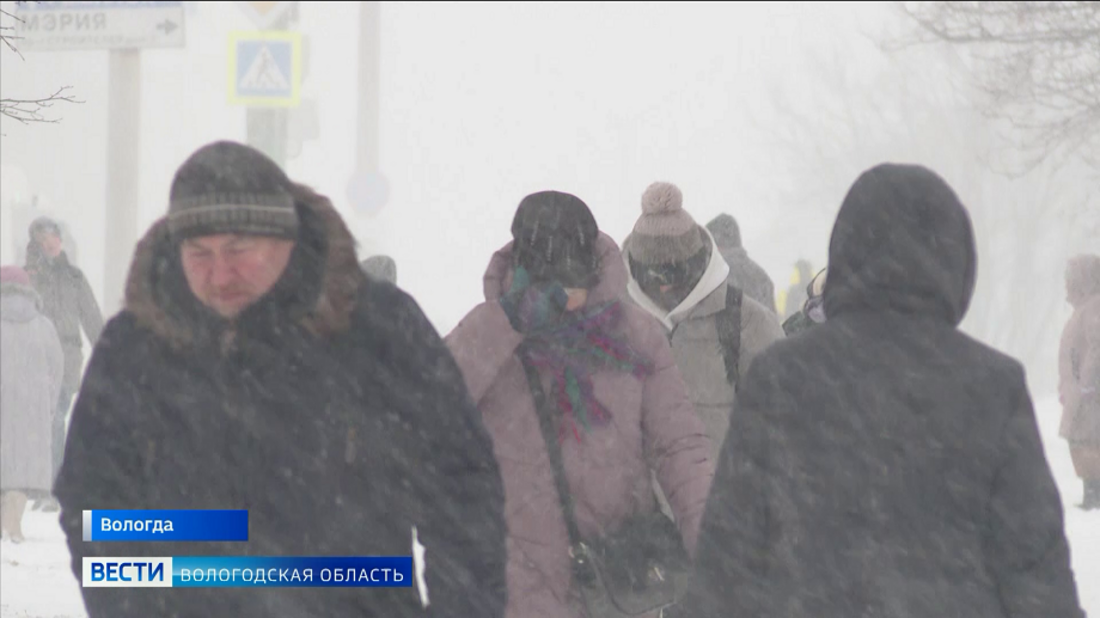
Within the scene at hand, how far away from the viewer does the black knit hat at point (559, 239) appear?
4359mm

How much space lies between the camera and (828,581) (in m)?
2.97

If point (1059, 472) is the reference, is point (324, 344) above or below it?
above

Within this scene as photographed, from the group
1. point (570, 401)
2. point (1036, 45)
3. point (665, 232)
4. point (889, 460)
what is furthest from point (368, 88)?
point (889, 460)

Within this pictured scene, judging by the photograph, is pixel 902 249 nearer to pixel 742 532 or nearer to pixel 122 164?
pixel 742 532

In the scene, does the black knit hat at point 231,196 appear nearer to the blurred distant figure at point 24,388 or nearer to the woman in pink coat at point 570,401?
the woman in pink coat at point 570,401

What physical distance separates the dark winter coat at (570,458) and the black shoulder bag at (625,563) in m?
0.03

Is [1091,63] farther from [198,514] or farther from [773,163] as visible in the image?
[773,163]

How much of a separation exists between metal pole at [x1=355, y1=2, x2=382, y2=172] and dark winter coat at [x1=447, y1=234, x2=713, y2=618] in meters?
17.5

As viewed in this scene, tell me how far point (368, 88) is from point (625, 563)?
1852 centimetres

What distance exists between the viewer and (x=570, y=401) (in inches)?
165

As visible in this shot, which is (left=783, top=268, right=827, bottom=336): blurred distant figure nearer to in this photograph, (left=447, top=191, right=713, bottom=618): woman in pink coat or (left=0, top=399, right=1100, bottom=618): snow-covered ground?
(left=447, top=191, right=713, bottom=618): woman in pink coat

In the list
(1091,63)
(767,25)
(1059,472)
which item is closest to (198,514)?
(1091,63)

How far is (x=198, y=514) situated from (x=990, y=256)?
36866 mm

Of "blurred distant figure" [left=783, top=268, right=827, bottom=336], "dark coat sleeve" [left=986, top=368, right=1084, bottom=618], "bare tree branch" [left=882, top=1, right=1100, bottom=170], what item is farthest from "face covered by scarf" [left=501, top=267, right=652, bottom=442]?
"bare tree branch" [left=882, top=1, right=1100, bottom=170]
